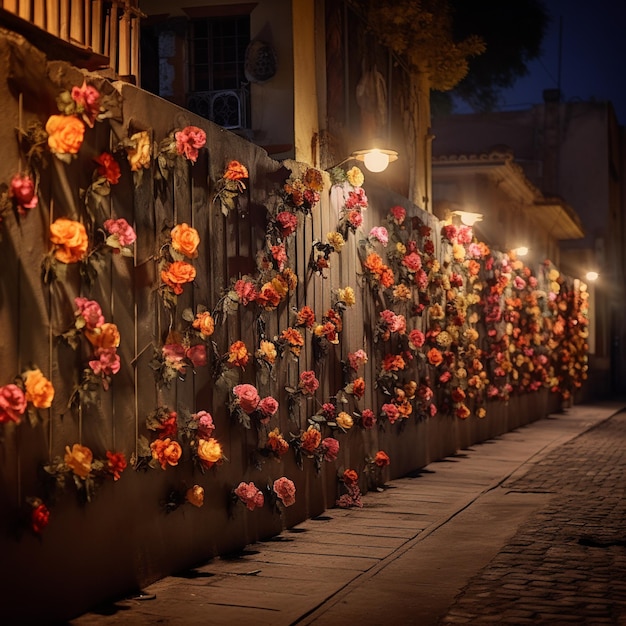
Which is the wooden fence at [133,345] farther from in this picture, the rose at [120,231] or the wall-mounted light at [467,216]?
the wall-mounted light at [467,216]

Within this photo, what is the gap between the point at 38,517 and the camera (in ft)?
18.9

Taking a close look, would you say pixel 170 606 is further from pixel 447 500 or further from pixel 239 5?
pixel 239 5

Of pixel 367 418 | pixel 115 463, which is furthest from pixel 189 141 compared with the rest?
pixel 367 418

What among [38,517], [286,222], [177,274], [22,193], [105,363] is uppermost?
[286,222]

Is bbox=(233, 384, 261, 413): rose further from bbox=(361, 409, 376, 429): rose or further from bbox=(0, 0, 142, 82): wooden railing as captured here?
bbox=(361, 409, 376, 429): rose

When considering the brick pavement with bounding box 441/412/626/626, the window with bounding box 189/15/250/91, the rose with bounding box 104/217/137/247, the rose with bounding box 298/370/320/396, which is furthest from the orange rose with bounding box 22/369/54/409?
the window with bounding box 189/15/250/91

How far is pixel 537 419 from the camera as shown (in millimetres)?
23297

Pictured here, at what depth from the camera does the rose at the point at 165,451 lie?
7059 millimetres

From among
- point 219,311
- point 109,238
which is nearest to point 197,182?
point 219,311

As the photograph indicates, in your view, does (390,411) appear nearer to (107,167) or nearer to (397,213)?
(397,213)

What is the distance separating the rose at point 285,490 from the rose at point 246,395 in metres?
0.89

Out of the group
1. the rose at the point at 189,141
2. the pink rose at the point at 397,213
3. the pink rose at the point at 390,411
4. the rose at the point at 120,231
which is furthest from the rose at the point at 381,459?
the rose at the point at 120,231

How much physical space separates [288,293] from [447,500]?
3139 millimetres

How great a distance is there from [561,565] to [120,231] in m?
3.97
